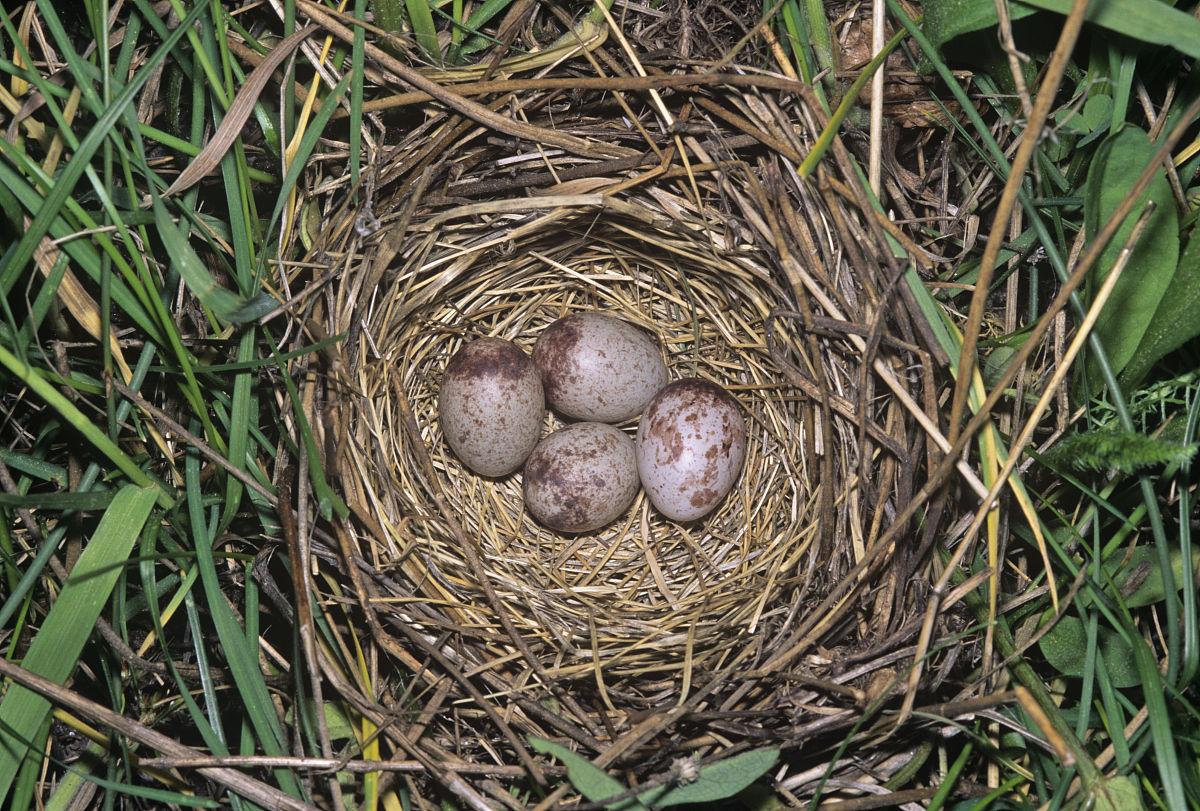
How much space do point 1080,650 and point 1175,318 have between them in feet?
2.00

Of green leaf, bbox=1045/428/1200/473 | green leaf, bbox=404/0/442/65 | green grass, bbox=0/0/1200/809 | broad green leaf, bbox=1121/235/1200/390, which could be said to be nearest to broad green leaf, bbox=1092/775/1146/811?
green grass, bbox=0/0/1200/809

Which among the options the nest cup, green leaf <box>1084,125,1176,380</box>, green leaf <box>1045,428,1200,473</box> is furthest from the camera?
the nest cup

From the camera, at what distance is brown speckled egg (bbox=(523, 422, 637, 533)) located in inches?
78.7

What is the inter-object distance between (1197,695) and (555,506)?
1.28 metres

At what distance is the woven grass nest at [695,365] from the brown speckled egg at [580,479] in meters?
0.13

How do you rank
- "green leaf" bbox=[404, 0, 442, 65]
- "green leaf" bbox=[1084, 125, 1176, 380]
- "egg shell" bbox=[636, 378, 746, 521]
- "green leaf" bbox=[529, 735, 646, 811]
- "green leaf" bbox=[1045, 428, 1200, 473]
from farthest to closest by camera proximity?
"egg shell" bbox=[636, 378, 746, 521] → "green leaf" bbox=[404, 0, 442, 65] → "green leaf" bbox=[1084, 125, 1176, 380] → "green leaf" bbox=[529, 735, 646, 811] → "green leaf" bbox=[1045, 428, 1200, 473]

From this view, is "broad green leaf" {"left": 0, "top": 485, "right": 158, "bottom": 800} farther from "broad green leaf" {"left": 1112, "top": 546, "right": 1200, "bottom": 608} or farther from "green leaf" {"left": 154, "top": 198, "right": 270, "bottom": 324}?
"broad green leaf" {"left": 1112, "top": 546, "right": 1200, "bottom": 608}

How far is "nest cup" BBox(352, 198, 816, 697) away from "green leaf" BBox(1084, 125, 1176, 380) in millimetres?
575

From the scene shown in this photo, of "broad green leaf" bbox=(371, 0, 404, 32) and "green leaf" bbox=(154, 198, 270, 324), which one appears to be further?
"broad green leaf" bbox=(371, 0, 404, 32)

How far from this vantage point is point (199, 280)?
4.79 feet

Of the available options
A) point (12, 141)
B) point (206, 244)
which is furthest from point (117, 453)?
point (12, 141)

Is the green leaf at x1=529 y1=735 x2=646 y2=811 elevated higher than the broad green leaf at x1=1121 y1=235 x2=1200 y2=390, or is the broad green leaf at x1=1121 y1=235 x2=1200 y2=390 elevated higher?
the broad green leaf at x1=1121 y1=235 x2=1200 y2=390

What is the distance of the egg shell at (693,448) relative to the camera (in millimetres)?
1938

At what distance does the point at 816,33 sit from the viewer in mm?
1633
